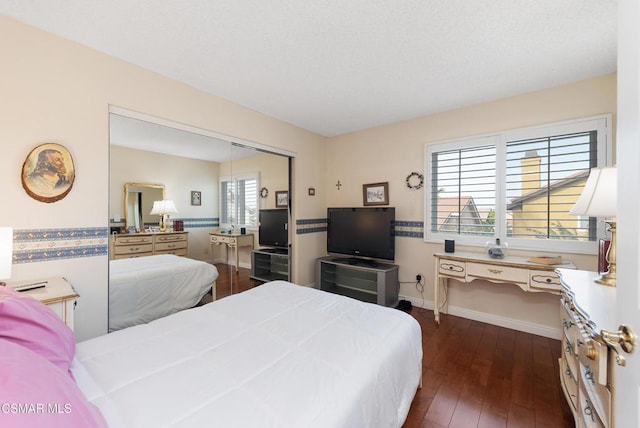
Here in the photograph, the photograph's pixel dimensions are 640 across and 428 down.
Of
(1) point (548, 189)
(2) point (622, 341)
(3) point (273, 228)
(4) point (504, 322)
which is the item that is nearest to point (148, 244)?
(3) point (273, 228)

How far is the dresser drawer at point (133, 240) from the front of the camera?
7.39 feet

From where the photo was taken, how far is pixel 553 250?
2631 millimetres

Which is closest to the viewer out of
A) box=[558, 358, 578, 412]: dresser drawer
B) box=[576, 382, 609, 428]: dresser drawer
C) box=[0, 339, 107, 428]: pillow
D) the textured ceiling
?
box=[0, 339, 107, 428]: pillow

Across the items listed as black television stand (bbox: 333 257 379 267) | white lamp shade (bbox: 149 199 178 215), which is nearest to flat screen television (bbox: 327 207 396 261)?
black television stand (bbox: 333 257 379 267)

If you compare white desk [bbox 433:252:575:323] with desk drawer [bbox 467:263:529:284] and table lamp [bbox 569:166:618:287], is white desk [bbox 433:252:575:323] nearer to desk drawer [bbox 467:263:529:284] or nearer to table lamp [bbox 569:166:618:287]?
desk drawer [bbox 467:263:529:284]

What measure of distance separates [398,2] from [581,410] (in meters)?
2.43

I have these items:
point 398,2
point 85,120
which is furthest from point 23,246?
point 398,2

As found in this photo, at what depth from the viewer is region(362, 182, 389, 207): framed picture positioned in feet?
12.4

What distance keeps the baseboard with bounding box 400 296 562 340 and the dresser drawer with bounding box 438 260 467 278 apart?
652 mm

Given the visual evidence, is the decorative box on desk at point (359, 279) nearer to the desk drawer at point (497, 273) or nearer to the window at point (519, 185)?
the window at point (519, 185)

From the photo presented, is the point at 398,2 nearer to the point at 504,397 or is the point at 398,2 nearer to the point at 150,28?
the point at 150,28

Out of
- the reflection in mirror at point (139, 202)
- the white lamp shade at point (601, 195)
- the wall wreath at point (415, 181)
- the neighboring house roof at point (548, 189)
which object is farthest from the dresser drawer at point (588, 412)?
the reflection in mirror at point (139, 202)

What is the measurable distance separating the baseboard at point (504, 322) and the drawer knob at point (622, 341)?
104 inches

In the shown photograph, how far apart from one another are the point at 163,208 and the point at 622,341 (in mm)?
3183
